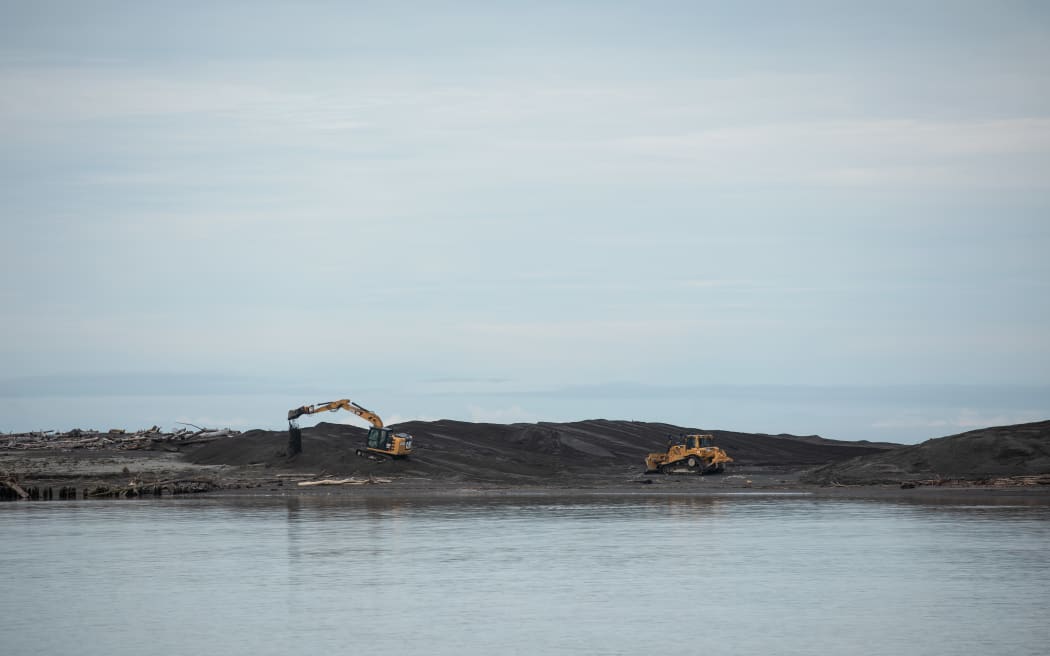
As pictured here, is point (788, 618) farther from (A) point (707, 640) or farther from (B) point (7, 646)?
(B) point (7, 646)

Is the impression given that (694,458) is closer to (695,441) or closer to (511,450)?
(695,441)

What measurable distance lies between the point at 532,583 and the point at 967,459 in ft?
129

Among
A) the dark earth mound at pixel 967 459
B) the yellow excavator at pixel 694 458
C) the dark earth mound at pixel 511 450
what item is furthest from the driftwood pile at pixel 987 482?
the dark earth mound at pixel 511 450

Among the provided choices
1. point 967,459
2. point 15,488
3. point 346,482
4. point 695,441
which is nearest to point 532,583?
point 346,482

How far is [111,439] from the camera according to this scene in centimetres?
8512

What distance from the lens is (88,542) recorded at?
3775cm

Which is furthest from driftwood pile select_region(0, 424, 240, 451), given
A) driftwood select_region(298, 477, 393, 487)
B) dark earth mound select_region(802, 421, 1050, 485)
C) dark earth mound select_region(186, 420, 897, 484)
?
dark earth mound select_region(802, 421, 1050, 485)

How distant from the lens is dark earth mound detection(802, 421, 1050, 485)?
194ft

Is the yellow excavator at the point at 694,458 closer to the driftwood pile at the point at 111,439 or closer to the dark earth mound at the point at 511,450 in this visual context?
the dark earth mound at the point at 511,450

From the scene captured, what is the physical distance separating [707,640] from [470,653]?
13.2ft

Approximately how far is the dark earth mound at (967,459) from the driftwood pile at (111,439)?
142 feet

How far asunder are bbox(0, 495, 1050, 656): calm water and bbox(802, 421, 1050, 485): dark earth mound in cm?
1289

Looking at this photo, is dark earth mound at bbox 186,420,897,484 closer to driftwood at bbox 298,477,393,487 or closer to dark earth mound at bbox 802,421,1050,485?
driftwood at bbox 298,477,393,487

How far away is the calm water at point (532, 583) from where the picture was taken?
21.0m
